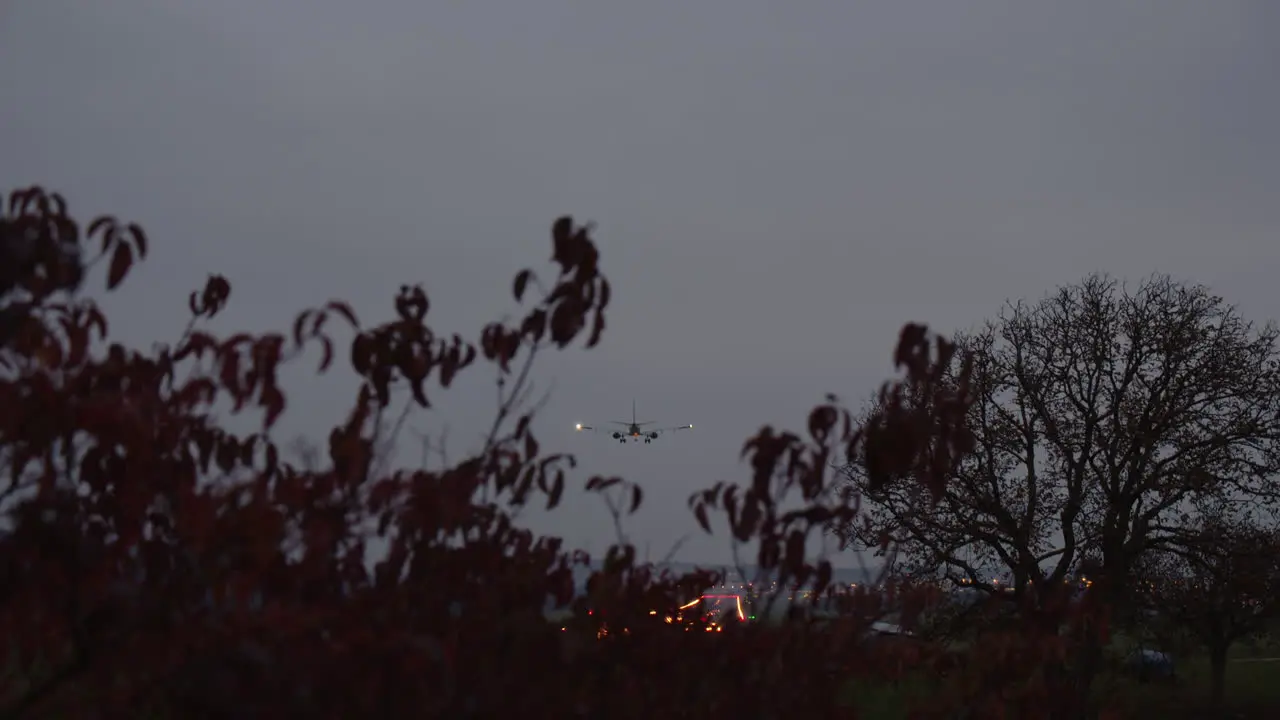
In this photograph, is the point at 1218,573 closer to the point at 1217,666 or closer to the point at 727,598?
the point at 1217,666

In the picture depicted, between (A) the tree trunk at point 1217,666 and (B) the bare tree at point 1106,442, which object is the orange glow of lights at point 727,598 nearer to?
(B) the bare tree at point 1106,442

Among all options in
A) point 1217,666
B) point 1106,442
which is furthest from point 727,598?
point 1217,666

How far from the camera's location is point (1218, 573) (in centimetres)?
2033

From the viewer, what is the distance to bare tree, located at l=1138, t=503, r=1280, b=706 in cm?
2002

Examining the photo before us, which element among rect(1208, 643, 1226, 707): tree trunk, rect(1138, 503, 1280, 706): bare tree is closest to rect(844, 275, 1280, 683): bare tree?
rect(1138, 503, 1280, 706): bare tree

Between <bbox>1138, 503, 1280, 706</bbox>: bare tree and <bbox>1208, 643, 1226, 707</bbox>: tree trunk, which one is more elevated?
<bbox>1138, 503, 1280, 706</bbox>: bare tree

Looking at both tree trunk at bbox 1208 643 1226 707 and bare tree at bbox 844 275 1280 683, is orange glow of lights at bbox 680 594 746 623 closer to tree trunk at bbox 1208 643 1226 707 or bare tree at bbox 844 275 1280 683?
bare tree at bbox 844 275 1280 683

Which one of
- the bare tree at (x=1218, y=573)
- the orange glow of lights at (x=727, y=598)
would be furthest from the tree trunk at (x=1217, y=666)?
the orange glow of lights at (x=727, y=598)

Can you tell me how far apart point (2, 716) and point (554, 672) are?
1635 mm

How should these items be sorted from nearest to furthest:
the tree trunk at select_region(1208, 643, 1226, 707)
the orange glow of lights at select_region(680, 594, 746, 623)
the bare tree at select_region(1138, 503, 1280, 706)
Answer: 1. the orange glow of lights at select_region(680, 594, 746, 623)
2. the bare tree at select_region(1138, 503, 1280, 706)
3. the tree trunk at select_region(1208, 643, 1226, 707)

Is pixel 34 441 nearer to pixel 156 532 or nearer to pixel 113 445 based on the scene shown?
pixel 113 445

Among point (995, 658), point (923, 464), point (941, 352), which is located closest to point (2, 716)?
→ point (941, 352)

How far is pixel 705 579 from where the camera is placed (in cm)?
630

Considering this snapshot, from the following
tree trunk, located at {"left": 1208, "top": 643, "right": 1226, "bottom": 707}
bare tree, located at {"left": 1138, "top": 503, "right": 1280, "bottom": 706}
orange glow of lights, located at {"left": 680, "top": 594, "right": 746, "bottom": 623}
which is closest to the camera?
orange glow of lights, located at {"left": 680, "top": 594, "right": 746, "bottom": 623}
